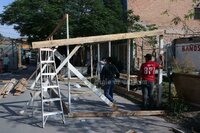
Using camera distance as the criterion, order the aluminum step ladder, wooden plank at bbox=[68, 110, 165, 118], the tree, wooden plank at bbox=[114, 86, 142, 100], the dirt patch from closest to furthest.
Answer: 1. the dirt patch
2. the aluminum step ladder
3. wooden plank at bbox=[68, 110, 165, 118]
4. wooden plank at bbox=[114, 86, 142, 100]
5. the tree

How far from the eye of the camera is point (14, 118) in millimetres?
12219

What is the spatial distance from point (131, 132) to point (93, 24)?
18981mm

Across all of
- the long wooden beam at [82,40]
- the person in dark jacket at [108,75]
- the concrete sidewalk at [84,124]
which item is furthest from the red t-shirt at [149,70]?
the person in dark jacket at [108,75]

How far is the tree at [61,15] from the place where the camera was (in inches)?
1108

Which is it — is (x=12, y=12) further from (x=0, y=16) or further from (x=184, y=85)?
(x=184, y=85)

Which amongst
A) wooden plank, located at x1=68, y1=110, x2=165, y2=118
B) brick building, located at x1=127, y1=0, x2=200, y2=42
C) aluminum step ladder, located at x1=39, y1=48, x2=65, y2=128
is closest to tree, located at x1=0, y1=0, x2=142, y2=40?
brick building, located at x1=127, y1=0, x2=200, y2=42

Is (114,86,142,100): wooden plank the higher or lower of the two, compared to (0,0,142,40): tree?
lower

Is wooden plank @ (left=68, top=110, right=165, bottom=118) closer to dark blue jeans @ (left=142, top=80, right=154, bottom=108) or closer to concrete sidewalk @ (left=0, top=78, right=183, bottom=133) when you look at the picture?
concrete sidewalk @ (left=0, top=78, right=183, bottom=133)

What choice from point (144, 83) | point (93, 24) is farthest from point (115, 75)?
point (93, 24)

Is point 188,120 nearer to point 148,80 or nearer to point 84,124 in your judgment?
point 148,80

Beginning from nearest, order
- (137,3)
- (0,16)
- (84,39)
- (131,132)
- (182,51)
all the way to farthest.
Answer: (131,132), (84,39), (182,51), (0,16), (137,3)

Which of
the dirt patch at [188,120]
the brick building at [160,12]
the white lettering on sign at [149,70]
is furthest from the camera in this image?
the brick building at [160,12]

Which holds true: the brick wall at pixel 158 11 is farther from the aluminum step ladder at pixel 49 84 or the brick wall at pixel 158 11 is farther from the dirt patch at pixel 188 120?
the dirt patch at pixel 188 120

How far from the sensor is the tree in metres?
28.1
